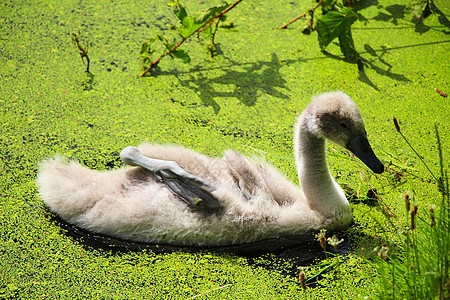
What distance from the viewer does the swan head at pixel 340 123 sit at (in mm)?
2410

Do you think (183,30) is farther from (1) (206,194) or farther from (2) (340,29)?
(1) (206,194)

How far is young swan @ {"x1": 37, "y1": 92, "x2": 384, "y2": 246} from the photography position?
7.96 feet

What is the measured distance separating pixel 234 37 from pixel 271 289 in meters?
2.37

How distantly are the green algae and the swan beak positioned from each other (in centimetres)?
39

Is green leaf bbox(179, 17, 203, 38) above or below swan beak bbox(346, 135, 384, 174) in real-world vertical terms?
above

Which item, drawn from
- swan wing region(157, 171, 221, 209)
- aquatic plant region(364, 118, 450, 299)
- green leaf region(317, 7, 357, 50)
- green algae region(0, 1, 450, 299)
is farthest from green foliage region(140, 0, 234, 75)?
aquatic plant region(364, 118, 450, 299)

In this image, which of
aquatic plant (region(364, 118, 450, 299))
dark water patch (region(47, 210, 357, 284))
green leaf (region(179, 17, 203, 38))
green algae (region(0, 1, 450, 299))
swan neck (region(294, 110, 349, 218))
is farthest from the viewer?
green leaf (region(179, 17, 203, 38))

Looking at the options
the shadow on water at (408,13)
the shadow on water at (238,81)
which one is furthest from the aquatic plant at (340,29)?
the shadow on water at (408,13)

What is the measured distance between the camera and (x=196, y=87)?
3.46 metres

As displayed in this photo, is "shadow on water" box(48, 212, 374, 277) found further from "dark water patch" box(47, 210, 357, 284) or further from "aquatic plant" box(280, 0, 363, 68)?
"aquatic plant" box(280, 0, 363, 68)

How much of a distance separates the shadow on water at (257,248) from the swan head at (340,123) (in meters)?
0.51

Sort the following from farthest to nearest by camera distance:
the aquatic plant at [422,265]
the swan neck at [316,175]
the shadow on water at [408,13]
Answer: the shadow on water at [408,13] → the swan neck at [316,175] → the aquatic plant at [422,265]

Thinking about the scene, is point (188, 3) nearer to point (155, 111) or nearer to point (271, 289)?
point (155, 111)

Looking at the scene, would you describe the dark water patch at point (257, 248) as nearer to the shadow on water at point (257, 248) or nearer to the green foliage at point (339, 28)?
the shadow on water at point (257, 248)
